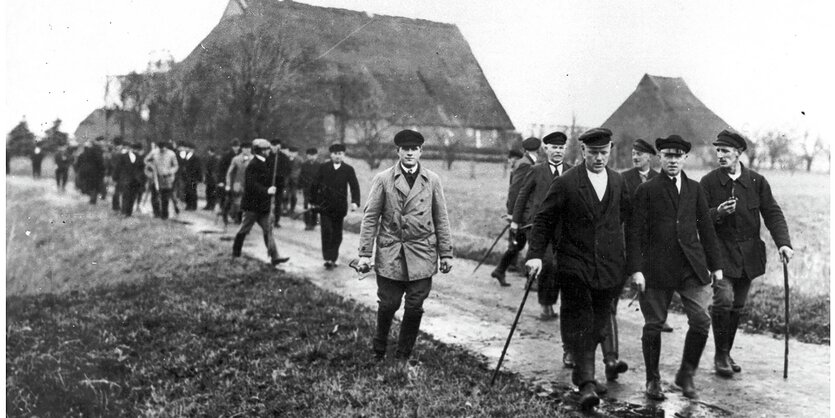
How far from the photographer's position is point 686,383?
16.9 ft

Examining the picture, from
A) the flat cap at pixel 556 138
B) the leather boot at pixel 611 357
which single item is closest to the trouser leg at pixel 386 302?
the leather boot at pixel 611 357

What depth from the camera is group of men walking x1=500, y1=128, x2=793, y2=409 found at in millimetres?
4910

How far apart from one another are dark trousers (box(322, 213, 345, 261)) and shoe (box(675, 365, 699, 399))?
575 centimetres

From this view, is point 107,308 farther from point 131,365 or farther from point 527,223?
point 527,223

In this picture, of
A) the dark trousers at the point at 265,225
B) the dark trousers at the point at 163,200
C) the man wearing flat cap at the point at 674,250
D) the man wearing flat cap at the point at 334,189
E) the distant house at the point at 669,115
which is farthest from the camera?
the dark trousers at the point at 163,200

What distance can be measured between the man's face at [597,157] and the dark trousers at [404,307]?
1.65 m

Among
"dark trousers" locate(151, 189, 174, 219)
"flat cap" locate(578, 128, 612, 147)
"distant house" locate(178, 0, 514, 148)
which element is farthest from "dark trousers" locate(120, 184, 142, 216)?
"flat cap" locate(578, 128, 612, 147)

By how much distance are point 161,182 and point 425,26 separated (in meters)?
9.03

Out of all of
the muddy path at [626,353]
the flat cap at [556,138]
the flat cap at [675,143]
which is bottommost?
the muddy path at [626,353]

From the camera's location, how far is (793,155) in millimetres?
8227

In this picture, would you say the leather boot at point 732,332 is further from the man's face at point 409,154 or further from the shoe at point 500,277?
the shoe at point 500,277

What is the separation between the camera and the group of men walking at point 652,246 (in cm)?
491

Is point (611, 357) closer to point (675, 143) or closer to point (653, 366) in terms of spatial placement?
point (653, 366)

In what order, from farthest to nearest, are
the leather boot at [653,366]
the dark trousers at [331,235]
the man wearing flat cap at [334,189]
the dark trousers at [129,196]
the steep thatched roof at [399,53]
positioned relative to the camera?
the dark trousers at [129,196], the dark trousers at [331,235], the man wearing flat cap at [334,189], the steep thatched roof at [399,53], the leather boot at [653,366]
